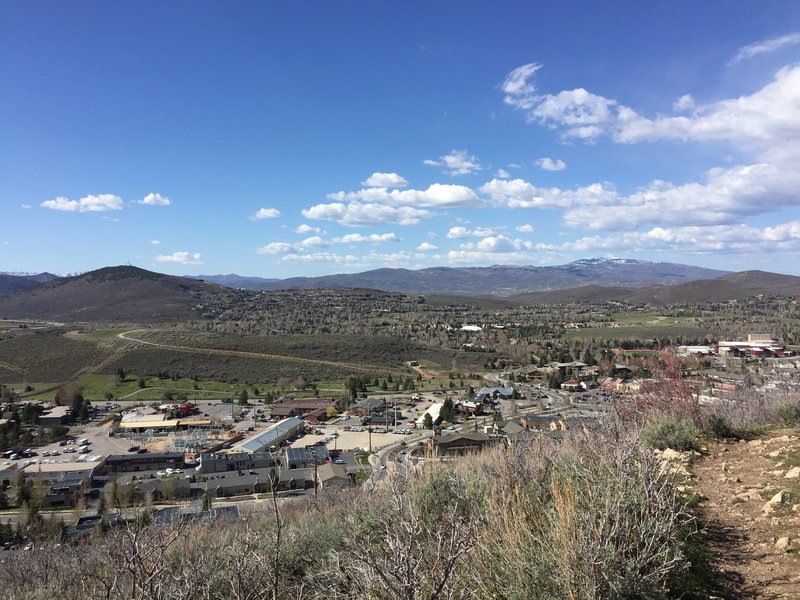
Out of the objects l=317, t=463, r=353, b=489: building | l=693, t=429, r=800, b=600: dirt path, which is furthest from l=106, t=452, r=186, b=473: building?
l=693, t=429, r=800, b=600: dirt path

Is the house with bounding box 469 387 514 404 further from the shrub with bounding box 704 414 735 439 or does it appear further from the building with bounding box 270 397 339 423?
the shrub with bounding box 704 414 735 439

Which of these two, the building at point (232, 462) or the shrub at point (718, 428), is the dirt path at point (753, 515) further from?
the building at point (232, 462)

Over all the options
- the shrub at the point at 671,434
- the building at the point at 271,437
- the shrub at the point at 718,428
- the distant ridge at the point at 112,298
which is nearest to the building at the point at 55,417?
the building at the point at 271,437

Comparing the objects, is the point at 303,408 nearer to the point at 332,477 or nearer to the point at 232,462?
the point at 232,462

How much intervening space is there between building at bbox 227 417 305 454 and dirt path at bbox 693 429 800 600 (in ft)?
92.4

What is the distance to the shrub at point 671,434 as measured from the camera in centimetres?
802

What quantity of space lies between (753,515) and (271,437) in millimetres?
33840

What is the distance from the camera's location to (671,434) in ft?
26.7

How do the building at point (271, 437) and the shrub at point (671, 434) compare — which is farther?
the building at point (271, 437)

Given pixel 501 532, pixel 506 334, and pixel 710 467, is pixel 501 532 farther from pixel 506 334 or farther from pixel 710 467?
pixel 506 334

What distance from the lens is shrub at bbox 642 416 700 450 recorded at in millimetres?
8023

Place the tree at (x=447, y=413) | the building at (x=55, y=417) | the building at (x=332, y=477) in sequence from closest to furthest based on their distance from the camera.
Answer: the building at (x=332, y=477) < the tree at (x=447, y=413) < the building at (x=55, y=417)

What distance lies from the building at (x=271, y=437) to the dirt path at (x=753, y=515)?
2815cm

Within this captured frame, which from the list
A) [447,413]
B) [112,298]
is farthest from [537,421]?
[112,298]
